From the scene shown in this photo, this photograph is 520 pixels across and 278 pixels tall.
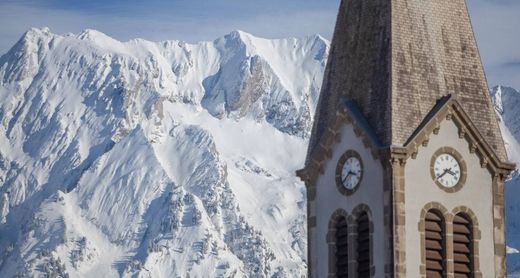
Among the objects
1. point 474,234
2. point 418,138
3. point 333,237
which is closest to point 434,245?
point 474,234

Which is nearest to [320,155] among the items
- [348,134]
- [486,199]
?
[348,134]

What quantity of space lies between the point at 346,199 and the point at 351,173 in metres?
Result: 1.03

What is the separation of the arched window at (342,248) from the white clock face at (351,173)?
1376mm

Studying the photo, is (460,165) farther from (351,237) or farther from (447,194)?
(351,237)

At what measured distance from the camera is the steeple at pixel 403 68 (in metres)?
75.7

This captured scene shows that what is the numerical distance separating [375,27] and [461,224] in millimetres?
8779

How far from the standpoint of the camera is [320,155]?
78.3m

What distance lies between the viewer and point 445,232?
74625 mm

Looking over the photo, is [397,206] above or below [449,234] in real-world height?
above

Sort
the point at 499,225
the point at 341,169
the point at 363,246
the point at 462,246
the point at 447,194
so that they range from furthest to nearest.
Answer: the point at 341,169, the point at 499,225, the point at 462,246, the point at 447,194, the point at 363,246

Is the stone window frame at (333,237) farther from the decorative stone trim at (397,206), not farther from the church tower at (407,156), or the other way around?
the decorative stone trim at (397,206)

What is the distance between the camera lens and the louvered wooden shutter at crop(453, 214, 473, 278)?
2940 inches

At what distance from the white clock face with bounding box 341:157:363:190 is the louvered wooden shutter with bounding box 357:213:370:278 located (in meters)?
1.49

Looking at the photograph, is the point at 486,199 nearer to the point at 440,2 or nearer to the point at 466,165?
the point at 466,165
